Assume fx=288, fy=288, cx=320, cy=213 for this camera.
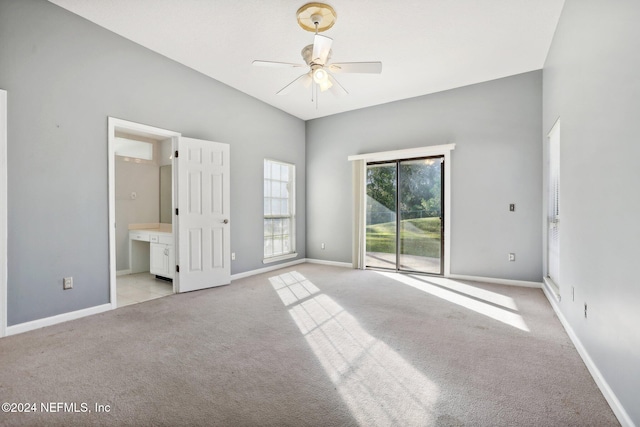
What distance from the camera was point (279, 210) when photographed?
5.75m

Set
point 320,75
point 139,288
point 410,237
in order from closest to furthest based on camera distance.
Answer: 1. point 320,75
2. point 139,288
3. point 410,237

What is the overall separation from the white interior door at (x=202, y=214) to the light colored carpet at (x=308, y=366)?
69 cm

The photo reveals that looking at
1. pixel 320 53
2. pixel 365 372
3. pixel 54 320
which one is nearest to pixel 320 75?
pixel 320 53

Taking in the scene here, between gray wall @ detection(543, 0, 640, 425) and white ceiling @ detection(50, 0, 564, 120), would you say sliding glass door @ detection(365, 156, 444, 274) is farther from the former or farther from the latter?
gray wall @ detection(543, 0, 640, 425)

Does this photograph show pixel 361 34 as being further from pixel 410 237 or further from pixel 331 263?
pixel 331 263

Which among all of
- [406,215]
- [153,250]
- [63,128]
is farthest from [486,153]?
[153,250]

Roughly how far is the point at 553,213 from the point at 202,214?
470cm

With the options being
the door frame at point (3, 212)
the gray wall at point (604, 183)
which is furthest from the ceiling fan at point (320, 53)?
the door frame at point (3, 212)

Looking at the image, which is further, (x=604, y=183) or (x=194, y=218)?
(x=194, y=218)

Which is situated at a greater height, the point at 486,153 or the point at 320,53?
the point at 320,53

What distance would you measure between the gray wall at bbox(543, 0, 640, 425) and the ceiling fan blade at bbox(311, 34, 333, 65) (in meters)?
1.93

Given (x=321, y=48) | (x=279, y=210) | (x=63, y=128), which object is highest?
(x=321, y=48)

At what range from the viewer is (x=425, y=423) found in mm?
1503

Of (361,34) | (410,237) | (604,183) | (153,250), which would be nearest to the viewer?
(604,183)
